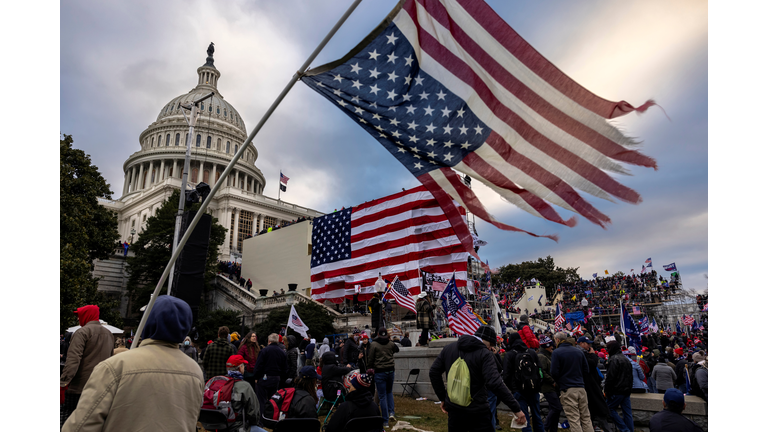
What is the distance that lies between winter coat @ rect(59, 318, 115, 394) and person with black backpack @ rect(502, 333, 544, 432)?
6.14 m

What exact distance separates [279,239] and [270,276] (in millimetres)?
3791

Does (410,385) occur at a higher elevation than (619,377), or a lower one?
lower

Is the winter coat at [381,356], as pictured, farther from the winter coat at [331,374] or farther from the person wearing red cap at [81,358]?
the person wearing red cap at [81,358]

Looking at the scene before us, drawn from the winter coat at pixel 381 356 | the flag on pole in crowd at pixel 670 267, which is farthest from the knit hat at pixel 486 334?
the flag on pole in crowd at pixel 670 267

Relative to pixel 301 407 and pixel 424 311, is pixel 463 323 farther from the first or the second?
pixel 301 407

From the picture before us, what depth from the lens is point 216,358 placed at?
24.5 ft

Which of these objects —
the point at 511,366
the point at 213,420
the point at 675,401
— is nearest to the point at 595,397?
the point at 511,366

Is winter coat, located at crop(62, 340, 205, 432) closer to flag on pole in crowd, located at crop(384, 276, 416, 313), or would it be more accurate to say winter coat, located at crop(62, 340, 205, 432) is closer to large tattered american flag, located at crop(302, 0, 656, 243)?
large tattered american flag, located at crop(302, 0, 656, 243)

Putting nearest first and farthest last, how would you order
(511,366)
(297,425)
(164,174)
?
1. (297,425)
2. (511,366)
3. (164,174)

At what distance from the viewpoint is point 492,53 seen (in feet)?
20.9

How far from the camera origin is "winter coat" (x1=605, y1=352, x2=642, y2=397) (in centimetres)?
792

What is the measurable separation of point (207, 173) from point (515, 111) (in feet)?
283

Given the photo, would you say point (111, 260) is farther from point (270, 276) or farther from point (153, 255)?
point (270, 276)

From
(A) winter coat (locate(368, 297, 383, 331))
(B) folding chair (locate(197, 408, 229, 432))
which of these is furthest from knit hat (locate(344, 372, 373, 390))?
(A) winter coat (locate(368, 297, 383, 331))
